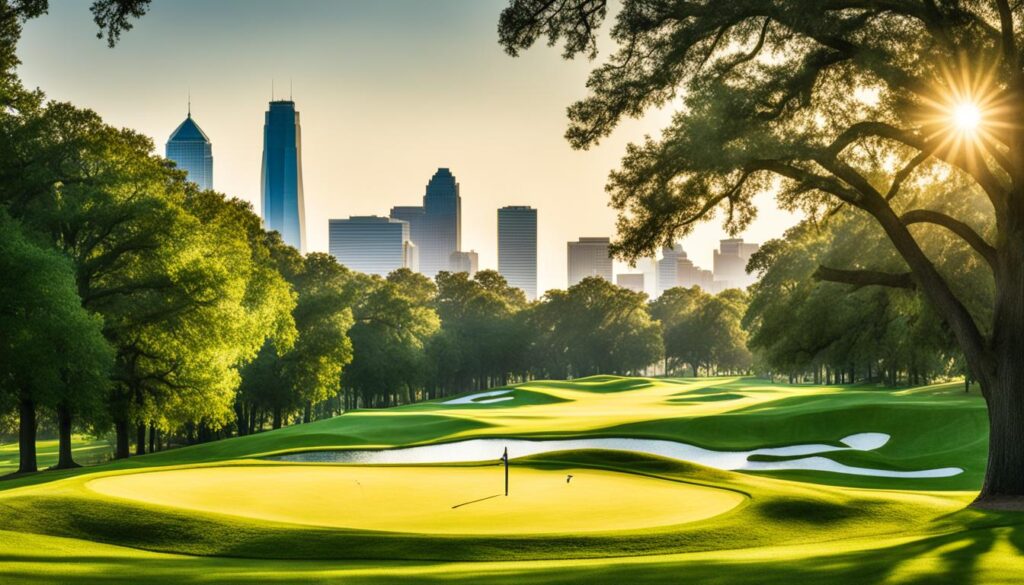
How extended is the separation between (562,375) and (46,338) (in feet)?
350

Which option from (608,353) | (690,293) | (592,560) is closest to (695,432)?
(592,560)

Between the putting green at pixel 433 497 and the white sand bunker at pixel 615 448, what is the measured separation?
374 inches

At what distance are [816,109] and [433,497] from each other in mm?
11066

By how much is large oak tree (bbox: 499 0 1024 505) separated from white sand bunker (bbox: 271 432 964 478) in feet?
40.1

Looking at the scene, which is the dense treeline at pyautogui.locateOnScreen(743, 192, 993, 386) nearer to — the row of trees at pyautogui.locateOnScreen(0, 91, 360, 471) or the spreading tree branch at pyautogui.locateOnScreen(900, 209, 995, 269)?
the spreading tree branch at pyautogui.locateOnScreen(900, 209, 995, 269)

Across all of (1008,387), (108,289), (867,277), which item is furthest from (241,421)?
(1008,387)

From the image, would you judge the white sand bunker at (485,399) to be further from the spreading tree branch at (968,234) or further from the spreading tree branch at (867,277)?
the spreading tree branch at (968,234)

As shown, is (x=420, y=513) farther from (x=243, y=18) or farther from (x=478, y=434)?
(x=478, y=434)

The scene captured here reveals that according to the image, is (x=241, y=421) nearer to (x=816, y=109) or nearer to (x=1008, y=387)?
(x=816, y=109)

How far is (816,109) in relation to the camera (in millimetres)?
19375

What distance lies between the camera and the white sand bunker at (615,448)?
32250 mm

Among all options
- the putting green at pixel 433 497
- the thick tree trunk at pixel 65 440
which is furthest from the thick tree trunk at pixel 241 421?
the putting green at pixel 433 497

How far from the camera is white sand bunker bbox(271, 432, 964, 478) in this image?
32.2 metres

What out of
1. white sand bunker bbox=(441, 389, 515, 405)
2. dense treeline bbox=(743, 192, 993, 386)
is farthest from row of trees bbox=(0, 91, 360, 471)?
white sand bunker bbox=(441, 389, 515, 405)
